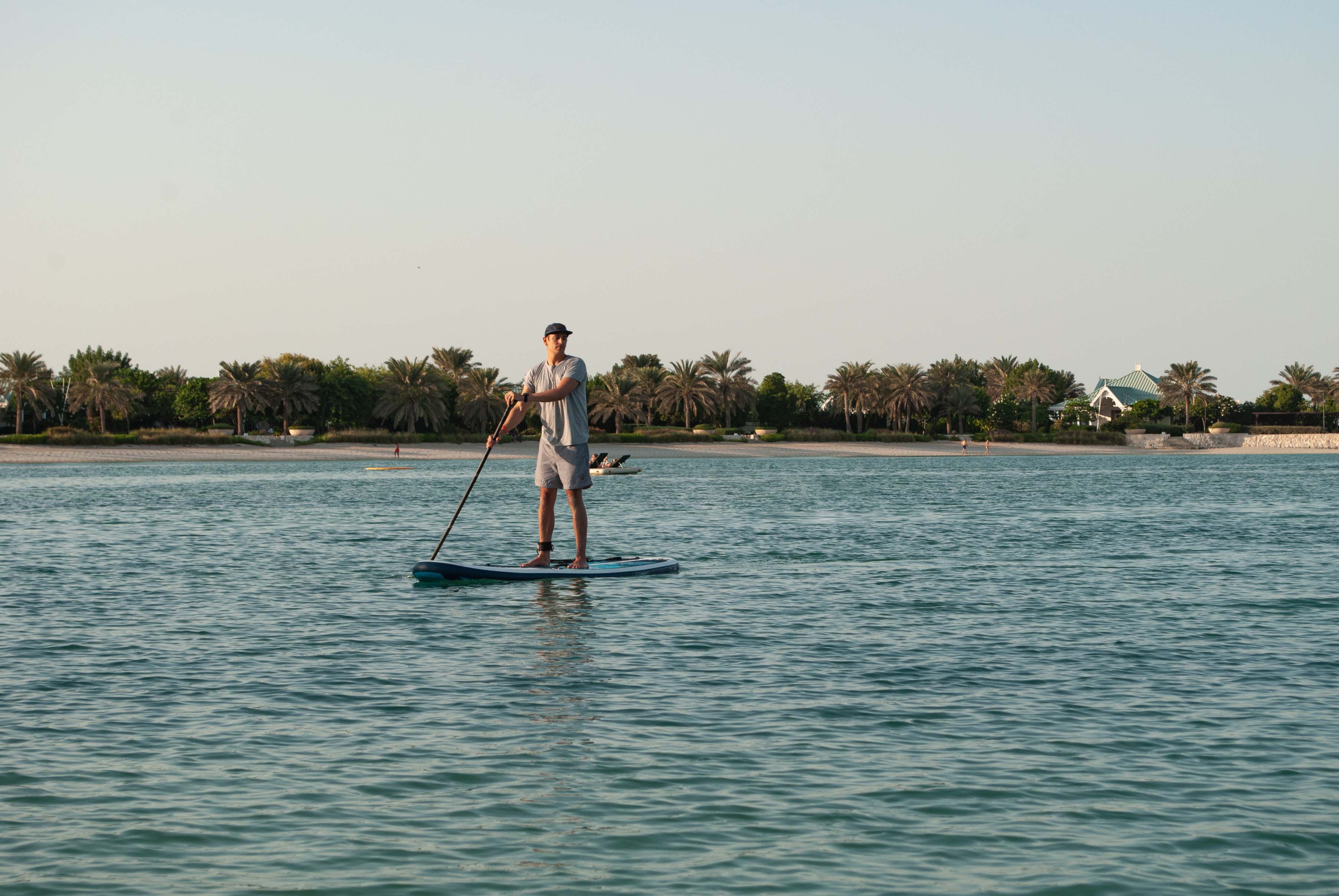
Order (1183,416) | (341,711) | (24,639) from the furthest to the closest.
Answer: (1183,416)
(24,639)
(341,711)

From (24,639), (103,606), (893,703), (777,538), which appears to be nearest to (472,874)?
(893,703)

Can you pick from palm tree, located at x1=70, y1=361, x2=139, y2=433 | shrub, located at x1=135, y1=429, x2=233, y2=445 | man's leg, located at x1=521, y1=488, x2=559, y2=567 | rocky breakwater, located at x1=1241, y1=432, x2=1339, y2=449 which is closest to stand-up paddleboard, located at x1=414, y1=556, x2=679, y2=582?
man's leg, located at x1=521, y1=488, x2=559, y2=567

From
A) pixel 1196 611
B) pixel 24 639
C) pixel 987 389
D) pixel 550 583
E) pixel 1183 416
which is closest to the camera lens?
pixel 24 639

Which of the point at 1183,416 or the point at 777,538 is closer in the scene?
the point at 777,538

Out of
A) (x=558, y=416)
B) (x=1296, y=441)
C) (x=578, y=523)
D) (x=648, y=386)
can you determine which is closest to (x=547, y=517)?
(x=578, y=523)

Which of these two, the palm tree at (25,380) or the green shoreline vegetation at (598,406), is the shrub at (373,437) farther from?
the palm tree at (25,380)

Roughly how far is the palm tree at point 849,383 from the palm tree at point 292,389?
174 feet

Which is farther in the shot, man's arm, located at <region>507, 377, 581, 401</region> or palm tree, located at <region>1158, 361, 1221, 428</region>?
palm tree, located at <region>1158, 361, 1221, 428</region>

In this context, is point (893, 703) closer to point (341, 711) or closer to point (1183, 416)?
point (341, 711)

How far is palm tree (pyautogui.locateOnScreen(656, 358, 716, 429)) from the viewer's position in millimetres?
121688

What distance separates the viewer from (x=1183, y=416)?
151875mm

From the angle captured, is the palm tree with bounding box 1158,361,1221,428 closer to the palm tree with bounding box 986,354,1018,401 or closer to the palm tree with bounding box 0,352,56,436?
the palm tree with bounding box 986,354,1018,401

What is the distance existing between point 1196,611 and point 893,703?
6.93 m

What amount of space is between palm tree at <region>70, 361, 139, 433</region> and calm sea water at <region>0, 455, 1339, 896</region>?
302 feet
